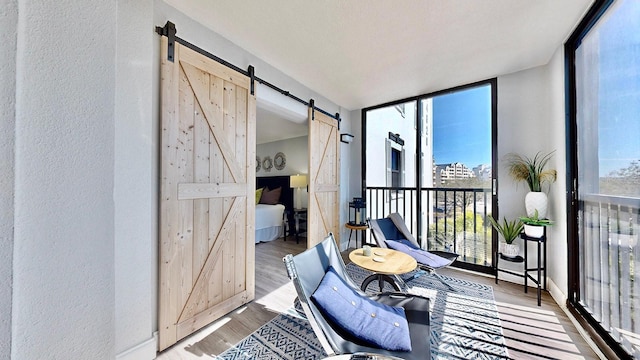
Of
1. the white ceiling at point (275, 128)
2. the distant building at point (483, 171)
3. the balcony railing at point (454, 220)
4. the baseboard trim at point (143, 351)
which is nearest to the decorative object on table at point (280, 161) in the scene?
the white ceiling at point (275, 128)

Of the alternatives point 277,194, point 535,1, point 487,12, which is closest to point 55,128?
point 487,12

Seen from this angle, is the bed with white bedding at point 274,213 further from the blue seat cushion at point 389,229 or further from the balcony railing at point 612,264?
the balcony railing at point 612,264

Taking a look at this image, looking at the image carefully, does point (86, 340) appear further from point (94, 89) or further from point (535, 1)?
point (535, 1)

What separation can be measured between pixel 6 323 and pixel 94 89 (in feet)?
1.84

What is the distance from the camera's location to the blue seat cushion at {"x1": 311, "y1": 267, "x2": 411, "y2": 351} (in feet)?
4.19

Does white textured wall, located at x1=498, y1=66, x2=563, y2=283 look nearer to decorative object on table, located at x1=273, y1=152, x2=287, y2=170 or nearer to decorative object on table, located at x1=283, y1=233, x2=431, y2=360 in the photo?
decorative object on table, located at x1=283, y1=233, x2=431, y2=360

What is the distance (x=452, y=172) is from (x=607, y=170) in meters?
1.81

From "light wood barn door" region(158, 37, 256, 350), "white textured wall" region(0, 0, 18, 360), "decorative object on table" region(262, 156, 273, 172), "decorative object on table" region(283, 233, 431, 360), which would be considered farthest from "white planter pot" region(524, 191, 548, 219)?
"decorative object on table" region(262, 156, 273, 172)

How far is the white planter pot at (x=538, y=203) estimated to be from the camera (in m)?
2.51

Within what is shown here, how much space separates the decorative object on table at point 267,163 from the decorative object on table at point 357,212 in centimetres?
306

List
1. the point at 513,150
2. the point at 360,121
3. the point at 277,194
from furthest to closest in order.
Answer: the point at 277,194 < the point at 360,121 < the point at 513,150

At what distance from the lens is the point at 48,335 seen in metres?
0.52

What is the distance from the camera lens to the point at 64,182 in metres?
0.56

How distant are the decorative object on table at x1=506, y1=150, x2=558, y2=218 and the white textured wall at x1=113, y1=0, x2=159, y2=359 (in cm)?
381
